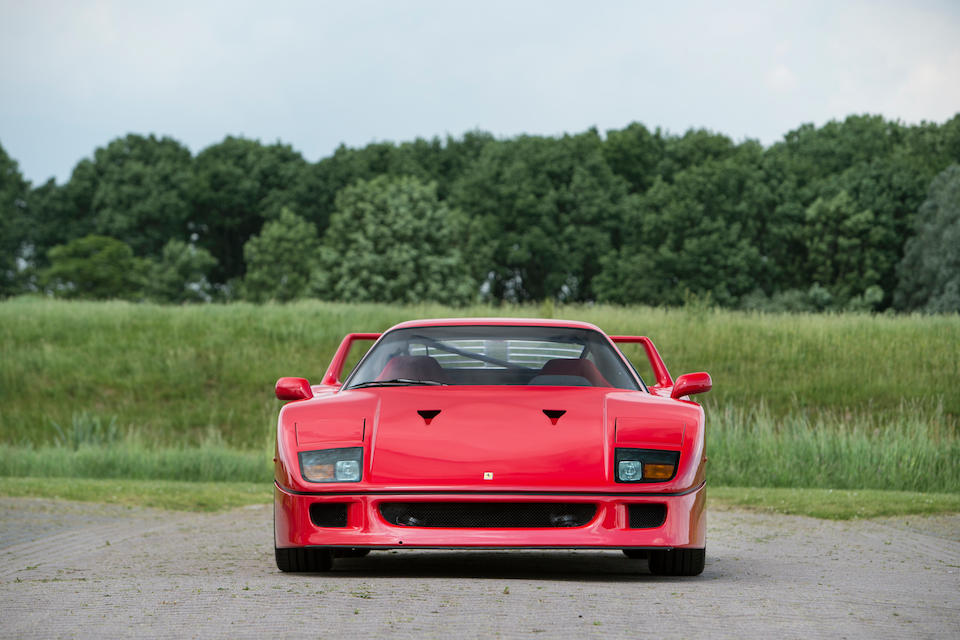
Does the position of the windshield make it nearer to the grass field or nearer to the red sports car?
the red sports car

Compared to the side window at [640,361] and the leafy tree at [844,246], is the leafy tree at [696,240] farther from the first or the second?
the side window at [640,361]

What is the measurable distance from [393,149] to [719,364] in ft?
199

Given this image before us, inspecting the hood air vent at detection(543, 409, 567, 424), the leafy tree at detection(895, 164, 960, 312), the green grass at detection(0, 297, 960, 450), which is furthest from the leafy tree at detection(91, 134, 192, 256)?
the hood air vent at detection(543, 409, 567, 424)

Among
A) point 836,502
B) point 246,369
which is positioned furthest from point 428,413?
point 246,369

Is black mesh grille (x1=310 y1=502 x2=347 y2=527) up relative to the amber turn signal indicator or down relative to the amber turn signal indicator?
down

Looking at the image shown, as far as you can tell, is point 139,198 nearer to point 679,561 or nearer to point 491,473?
point 679,561

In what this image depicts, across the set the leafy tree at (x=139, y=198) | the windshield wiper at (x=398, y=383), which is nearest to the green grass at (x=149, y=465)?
the windshield wiper at (x=398, y=383)

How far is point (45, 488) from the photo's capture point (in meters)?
16.2

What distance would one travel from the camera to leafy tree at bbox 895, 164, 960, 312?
61875mm

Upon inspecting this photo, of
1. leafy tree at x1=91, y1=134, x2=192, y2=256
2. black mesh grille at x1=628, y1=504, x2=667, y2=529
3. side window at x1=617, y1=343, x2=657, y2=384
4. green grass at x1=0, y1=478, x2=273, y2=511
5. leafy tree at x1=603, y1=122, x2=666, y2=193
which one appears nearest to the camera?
black mesh grille at x1=628, y1=504, x2=667, y2=529

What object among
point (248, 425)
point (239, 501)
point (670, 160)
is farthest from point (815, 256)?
point (239, 501)

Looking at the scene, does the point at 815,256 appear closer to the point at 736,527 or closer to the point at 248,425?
the point at 248,425

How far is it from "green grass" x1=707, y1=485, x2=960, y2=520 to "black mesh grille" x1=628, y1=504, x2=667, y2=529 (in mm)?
7005

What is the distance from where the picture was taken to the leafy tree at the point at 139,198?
86312 millimetres
